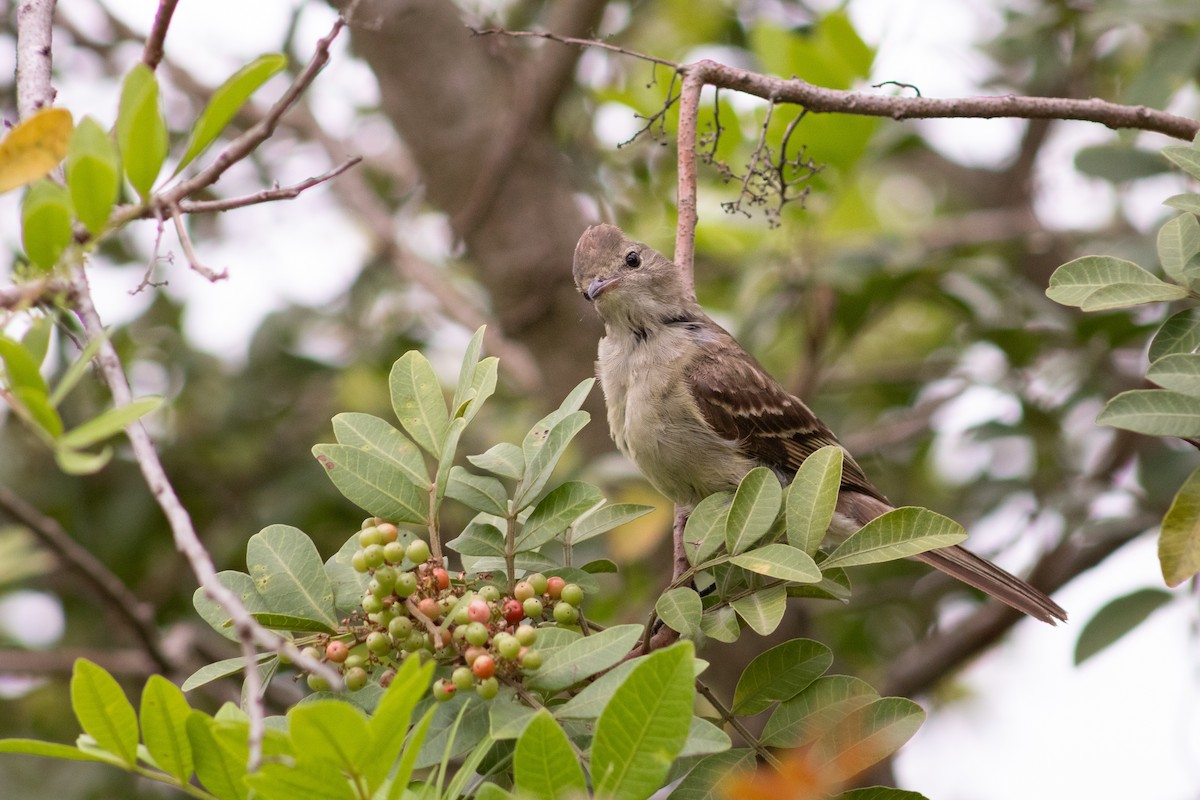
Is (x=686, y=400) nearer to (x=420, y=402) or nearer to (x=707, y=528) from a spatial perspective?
(x=707, y=528)

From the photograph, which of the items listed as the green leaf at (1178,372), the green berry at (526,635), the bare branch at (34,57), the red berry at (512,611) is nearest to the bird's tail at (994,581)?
the green leaf at (1178,372)

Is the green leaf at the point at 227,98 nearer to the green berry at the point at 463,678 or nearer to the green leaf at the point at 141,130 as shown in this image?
the green leaf at the point at 141,130

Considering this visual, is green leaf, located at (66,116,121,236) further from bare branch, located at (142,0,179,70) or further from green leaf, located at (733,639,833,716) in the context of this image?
green leaf, located at (733,639,833,716)

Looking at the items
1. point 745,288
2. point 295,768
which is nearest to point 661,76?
point 745,288

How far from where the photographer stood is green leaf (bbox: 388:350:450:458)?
2.54 metres

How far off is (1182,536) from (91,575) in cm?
364

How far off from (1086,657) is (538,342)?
3.07 m

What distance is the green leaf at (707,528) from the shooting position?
2699 mm

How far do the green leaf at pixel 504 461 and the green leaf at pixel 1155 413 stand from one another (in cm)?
126

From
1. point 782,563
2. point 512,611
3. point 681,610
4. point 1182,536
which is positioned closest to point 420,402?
point 512,611

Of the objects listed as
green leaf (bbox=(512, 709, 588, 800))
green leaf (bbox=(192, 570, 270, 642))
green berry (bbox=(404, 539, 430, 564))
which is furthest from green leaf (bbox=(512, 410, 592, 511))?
green leaf (bbox=(512, 709, 588, 800))

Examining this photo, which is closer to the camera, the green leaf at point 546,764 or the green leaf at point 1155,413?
the green leaf at point 546,764

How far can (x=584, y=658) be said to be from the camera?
2.16 meters

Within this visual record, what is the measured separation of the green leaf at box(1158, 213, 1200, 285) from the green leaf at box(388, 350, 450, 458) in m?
1.63
